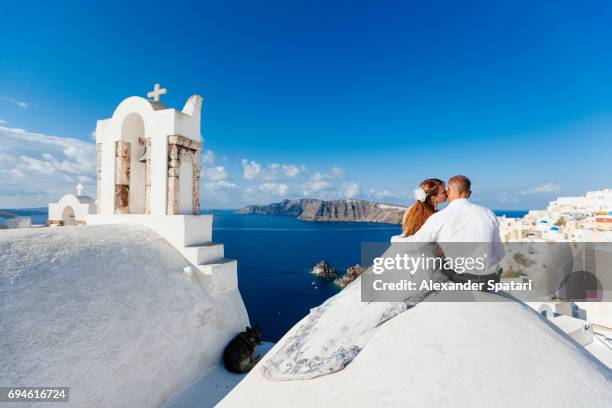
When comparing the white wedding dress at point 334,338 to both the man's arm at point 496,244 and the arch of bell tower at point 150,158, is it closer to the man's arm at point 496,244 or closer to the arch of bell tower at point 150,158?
the man's arm at point 496,244

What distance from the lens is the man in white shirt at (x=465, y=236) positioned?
8.41ft

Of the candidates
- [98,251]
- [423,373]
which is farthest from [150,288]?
[423,373]

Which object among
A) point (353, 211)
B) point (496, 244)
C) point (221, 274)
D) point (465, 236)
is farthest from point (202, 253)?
point (353, 211)

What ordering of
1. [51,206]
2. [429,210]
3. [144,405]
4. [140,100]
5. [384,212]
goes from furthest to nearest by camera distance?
[384,212]
[51,206]
[140,100]
[144,405]
[429,210]

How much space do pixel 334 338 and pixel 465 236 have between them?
4.85 feet

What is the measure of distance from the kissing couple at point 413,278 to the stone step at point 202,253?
3.26 metres

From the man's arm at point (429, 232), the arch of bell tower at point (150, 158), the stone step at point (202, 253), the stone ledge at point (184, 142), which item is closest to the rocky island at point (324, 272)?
the arch of bell tower at point (150, 158)

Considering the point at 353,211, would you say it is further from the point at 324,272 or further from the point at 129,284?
the point at 129,284

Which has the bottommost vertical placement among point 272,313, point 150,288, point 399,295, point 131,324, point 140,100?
point 272,313

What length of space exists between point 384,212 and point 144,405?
140 meters

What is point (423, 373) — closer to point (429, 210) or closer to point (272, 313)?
point (429, 210)

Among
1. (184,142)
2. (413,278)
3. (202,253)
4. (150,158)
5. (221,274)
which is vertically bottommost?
(221,274)

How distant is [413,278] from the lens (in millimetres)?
2639

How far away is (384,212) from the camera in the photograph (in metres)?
138
